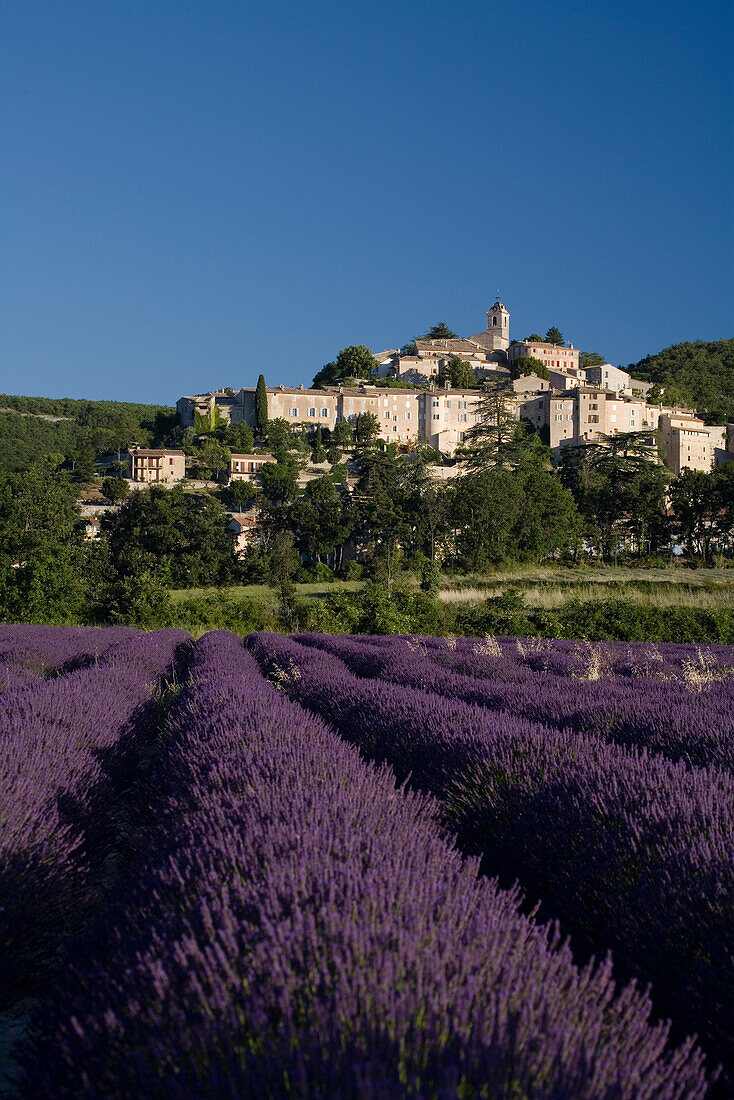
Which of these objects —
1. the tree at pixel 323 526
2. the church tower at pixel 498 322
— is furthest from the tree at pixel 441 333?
the tree at pixel 323 526

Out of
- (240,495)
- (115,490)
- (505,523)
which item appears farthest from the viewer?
(115,490)

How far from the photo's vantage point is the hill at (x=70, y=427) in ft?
279

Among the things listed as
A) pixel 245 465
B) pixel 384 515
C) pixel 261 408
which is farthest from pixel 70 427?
pixel 384 515

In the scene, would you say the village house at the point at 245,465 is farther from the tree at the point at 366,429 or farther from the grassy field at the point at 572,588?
the grassy field at the point at 572,588

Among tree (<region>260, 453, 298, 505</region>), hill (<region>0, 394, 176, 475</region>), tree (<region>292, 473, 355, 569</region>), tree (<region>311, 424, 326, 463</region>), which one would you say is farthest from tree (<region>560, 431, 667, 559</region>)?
hill (<region>0, 394, 176, 475</region>)

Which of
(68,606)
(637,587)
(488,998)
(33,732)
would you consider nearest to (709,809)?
(488,998)

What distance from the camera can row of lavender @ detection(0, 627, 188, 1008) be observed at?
2750 millimetres

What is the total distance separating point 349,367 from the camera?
97.8 meters

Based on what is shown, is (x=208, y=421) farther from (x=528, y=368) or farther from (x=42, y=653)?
(x=42, y=653)

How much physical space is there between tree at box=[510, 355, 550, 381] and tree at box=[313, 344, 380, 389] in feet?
61.7

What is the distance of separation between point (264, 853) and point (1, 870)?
129 cm

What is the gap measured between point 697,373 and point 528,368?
117 feet

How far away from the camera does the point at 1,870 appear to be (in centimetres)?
280

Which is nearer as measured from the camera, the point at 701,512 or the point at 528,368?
the point at 701,512
